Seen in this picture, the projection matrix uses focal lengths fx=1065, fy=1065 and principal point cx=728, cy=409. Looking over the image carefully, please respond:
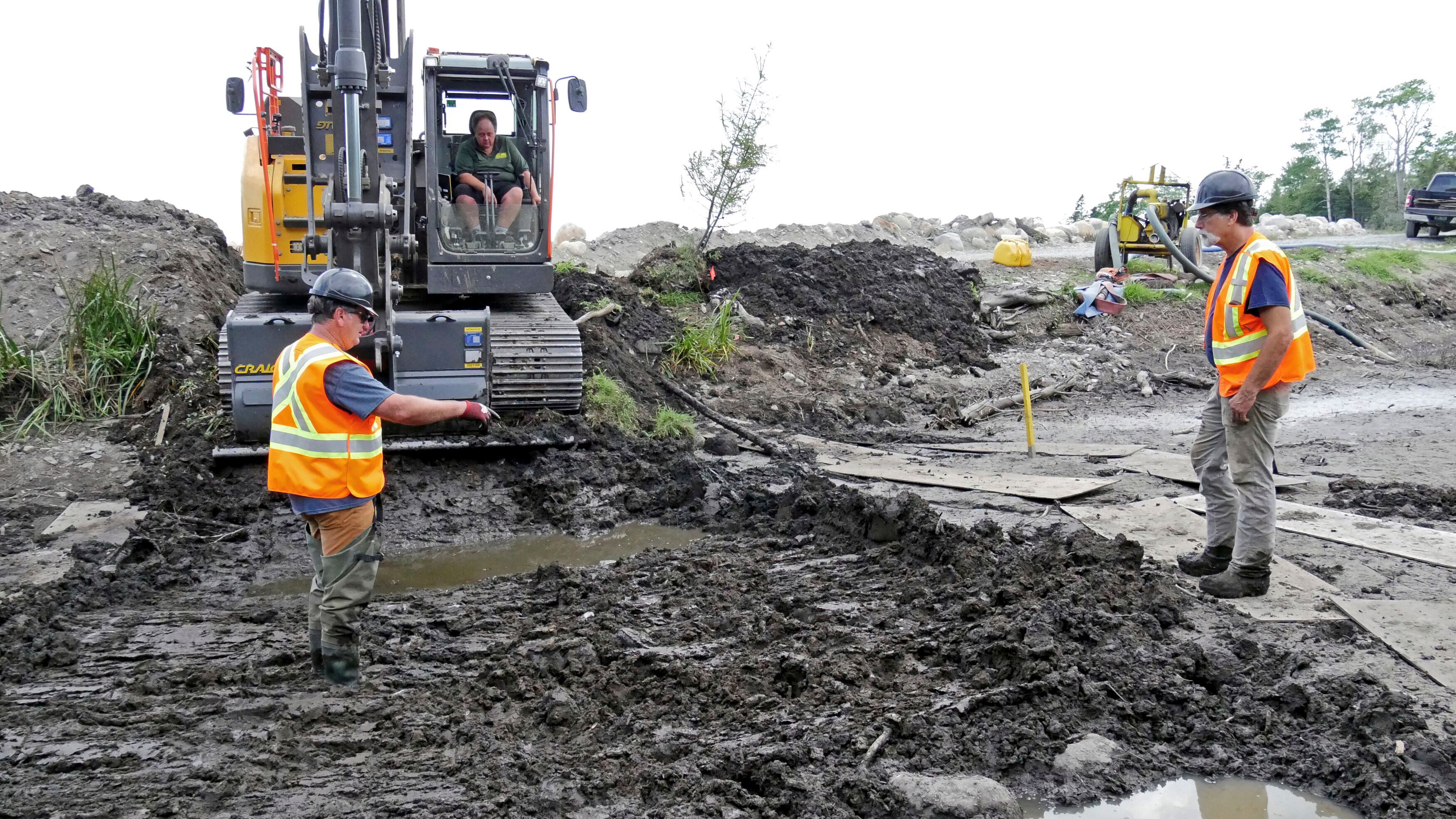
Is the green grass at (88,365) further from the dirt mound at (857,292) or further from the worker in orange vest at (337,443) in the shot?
the dirt mound at (857,292)

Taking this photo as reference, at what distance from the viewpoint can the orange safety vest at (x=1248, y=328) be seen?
16.8ft

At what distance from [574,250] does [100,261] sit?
8.95m

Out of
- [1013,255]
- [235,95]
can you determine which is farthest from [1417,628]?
[1013,255]

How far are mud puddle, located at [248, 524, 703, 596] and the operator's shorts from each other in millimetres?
2990

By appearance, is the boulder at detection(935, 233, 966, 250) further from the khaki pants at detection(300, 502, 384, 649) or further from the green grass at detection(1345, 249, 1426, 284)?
the khaki pants at detection(300, 502, 384, 649)

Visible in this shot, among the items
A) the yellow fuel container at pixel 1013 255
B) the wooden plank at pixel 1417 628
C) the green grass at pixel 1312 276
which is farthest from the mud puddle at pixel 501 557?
the green grass at pixel 1312 276

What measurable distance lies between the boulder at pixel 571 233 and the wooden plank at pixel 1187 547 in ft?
56.1

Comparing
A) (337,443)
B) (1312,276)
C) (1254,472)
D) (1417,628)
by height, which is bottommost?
(1417,628)

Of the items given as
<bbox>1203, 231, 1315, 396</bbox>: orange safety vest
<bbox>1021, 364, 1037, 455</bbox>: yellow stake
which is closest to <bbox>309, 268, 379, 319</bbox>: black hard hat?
<bbox>1203, 231, 1315, 396</bbox>: orange safety vest

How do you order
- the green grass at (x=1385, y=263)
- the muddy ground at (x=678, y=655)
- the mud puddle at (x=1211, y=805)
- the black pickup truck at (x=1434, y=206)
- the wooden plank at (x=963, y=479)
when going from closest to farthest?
the mud puddle at (x=1211, y=805)
the muddy ground at (x=678, y=655)
the wooden plank at (x=963, y=479)
the green grass at (x=1385, y=263)
the black pickup truck at (x=1434, y=206)

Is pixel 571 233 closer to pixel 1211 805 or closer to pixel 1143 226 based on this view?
pixel 1143 226

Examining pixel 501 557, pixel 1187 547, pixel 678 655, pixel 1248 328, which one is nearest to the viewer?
pixel 678 655

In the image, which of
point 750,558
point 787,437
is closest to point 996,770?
point 750,558

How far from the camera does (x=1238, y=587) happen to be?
5.32m
